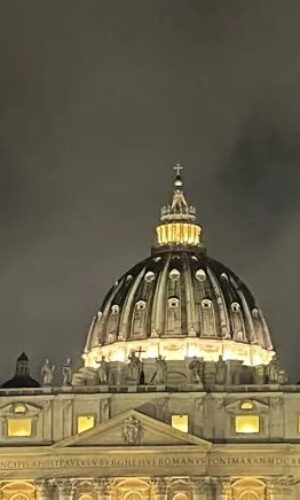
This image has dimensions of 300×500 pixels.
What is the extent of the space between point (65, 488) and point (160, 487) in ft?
19.5

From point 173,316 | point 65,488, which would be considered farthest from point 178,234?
point 65,488

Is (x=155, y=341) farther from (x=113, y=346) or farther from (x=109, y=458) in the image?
(x=109, y=458)

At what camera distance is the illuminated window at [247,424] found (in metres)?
116

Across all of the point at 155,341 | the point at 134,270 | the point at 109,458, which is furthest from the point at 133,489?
the point at 134,270

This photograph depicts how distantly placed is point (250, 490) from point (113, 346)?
25.2 meters

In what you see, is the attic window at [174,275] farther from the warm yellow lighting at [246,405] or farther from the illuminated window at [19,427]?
the illuminated window at [19,427]

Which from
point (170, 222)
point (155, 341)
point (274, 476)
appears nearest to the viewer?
point (274, 476)

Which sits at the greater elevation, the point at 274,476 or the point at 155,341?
the point at 155,341

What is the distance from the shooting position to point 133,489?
11600 centimetres

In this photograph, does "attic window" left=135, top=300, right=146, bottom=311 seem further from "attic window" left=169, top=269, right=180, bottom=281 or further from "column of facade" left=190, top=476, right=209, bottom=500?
"column of facade" left=190, top=476, right=209, bottom=500

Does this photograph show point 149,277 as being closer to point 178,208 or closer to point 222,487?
point 178,208

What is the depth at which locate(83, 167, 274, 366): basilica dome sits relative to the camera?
445ft

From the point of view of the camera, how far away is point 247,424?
383 feet

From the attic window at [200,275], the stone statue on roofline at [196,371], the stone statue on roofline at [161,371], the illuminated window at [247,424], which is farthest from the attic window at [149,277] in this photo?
the illuminated window at [247,424]
